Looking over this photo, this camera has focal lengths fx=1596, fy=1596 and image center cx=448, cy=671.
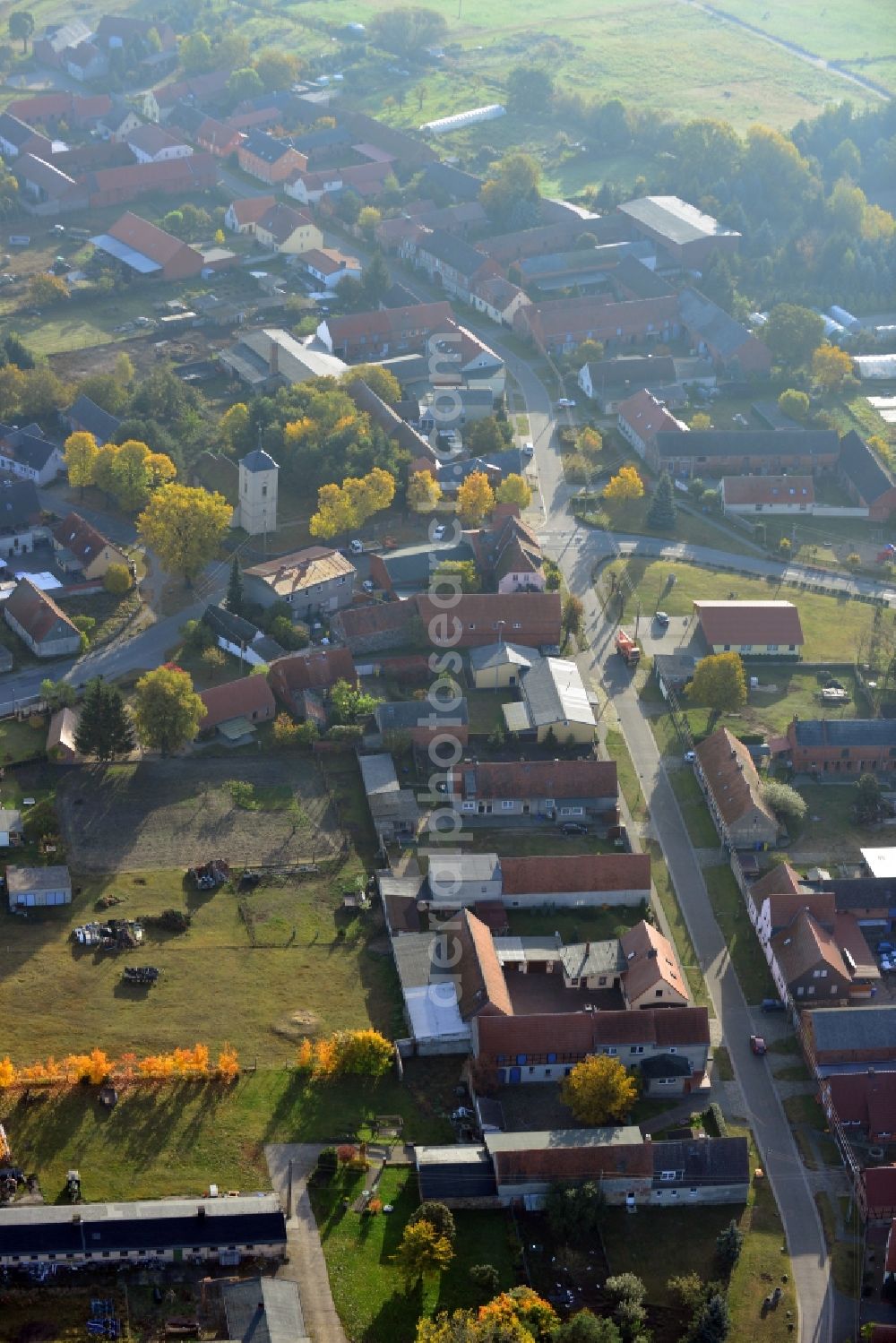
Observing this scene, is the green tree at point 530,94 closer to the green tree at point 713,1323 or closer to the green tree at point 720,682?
the green tree at point 720,682

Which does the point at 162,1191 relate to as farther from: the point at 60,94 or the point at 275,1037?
the point at 60,94

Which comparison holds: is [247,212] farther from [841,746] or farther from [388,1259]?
[388,1259]

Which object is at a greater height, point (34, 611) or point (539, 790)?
point (539, 790)

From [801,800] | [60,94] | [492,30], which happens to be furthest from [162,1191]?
[492,30]

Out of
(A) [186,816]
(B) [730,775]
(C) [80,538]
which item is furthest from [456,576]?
(A) [186,816]

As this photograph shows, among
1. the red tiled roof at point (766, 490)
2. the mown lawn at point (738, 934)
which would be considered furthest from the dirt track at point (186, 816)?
the red tiled roof at point (766, 490)
